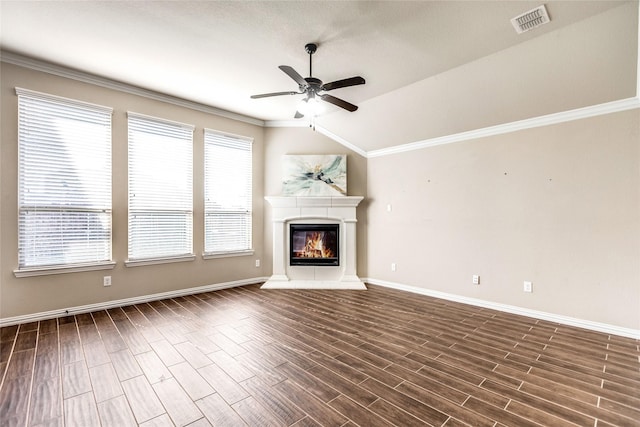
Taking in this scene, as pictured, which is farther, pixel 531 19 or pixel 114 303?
pixel 114 303

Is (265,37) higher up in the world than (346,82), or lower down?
higher up

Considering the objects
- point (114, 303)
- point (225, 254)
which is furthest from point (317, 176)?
point (114, 303)

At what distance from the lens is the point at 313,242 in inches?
206

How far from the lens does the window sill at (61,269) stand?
321cm

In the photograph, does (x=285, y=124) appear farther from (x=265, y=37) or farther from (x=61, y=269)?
(x=61, y=269)

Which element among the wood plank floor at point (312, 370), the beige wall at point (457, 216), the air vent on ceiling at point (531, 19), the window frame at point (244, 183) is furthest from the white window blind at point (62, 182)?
the air vent on ceiling at point (531, 19)

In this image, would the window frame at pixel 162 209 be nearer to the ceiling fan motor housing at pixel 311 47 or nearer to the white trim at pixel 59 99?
the white trim at pixel 59 99

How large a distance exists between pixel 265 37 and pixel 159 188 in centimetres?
269

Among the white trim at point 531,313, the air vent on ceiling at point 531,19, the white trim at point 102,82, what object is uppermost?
the white trim at point 102,82

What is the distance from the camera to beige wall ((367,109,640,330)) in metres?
3.03

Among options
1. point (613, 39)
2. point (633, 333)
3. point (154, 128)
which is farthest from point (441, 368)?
point (154, 128)

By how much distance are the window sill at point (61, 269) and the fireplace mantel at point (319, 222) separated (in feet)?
7.85

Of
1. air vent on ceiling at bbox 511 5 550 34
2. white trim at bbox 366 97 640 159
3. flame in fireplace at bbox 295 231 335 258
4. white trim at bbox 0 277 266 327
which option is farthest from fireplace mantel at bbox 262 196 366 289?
air vent on ceiling at bbox 511 5 550 34

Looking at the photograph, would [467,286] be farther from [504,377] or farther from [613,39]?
[613,39]
